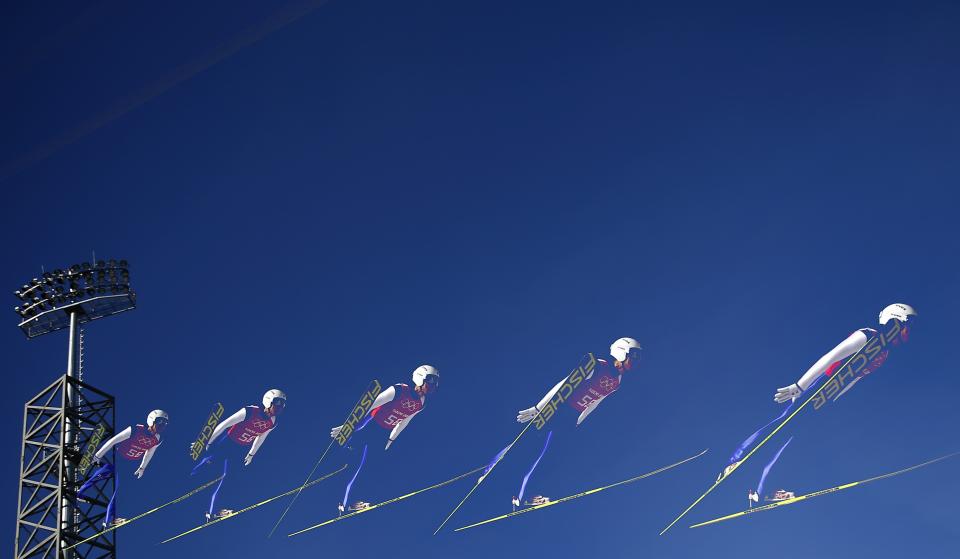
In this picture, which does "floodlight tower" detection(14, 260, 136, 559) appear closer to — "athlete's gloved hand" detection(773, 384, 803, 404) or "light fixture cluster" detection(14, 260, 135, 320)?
"light fixture cluster" detection(14, 260, 135, 320)

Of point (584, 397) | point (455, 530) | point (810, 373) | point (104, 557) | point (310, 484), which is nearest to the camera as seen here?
point (104, 557)

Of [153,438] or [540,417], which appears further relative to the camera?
[153,438]

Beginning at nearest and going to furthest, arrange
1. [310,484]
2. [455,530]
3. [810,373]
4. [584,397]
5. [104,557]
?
[104,557], [810,373], [584,397], [455,530], [310,484]

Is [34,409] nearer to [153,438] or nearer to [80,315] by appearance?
[80,315]

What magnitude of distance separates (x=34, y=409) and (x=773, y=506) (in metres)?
27.1

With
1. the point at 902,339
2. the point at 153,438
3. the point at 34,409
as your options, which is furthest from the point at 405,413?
the point at 902,339

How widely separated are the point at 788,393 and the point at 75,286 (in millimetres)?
27067

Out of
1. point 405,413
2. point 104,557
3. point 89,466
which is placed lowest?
point 104,557

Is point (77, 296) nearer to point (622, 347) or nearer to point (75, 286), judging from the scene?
point (75, 286)

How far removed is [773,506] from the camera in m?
42.1

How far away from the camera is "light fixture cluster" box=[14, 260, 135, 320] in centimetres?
4347

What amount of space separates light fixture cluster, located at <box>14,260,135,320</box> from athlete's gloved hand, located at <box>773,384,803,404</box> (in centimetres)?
2471

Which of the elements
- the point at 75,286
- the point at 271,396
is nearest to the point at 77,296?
the point at 75,286

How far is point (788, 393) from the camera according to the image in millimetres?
43062
